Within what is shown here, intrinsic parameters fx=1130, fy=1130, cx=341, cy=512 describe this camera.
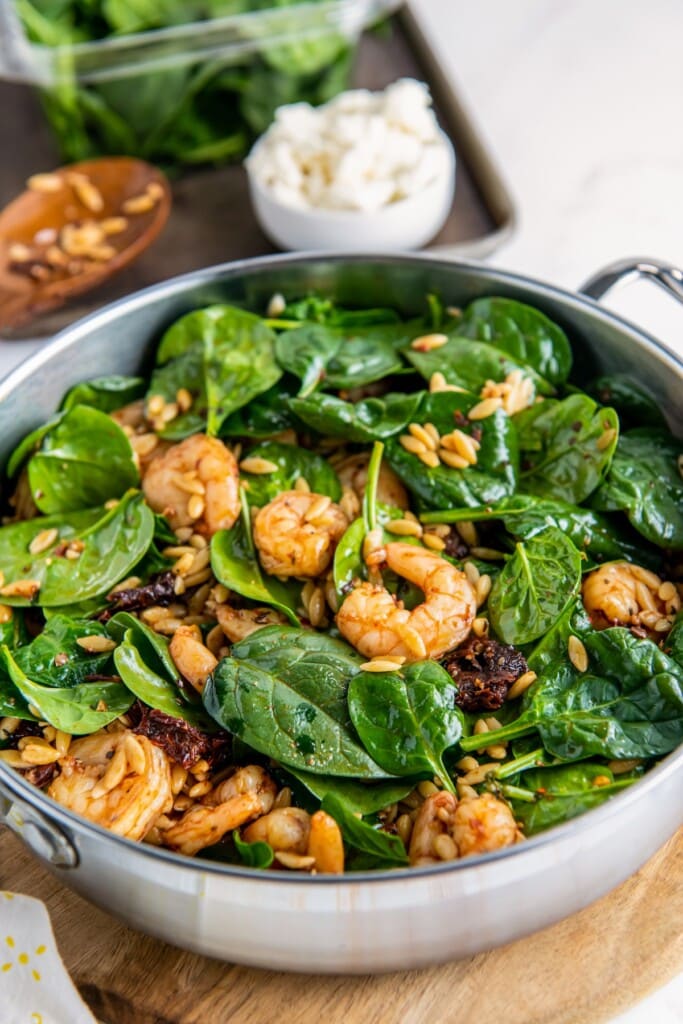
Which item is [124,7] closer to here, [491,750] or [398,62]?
[398,62]

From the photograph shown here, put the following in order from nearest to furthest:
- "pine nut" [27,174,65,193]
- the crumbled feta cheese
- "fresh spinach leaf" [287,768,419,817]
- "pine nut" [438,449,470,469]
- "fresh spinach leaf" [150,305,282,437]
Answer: "fresh spinach leaf" [287,768,419,817] < "pine nut" [438,449,470,469] < "fresh spinach leaf" [150,305,282,437] < the crumbled feta cheese < "pine nut" [27,174,65,193]

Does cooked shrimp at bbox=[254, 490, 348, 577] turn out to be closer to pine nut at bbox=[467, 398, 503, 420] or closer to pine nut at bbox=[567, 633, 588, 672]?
pine nut at bbox=[467, 398, 503, 420]

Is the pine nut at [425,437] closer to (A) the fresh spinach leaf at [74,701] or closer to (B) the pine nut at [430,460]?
(B) the pine nut at [430,460]

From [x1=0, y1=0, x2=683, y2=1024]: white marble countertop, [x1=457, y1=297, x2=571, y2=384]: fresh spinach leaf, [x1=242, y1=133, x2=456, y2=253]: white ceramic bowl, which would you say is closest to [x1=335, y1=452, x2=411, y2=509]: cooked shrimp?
[x1=457, y1=297, x2=571, y2=384]: fresh spinach leaf

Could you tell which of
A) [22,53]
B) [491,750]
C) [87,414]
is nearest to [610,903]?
[491,750]

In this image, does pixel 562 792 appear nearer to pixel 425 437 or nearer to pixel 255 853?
pixel 255 853

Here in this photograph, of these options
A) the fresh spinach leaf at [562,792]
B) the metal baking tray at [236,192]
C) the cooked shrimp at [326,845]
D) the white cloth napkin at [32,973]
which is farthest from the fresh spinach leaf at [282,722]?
the metal baking tray at [236,192]
